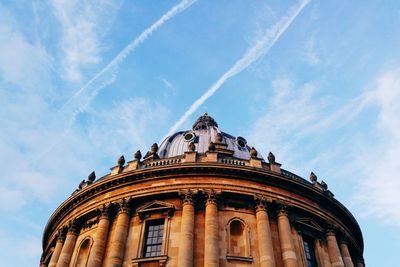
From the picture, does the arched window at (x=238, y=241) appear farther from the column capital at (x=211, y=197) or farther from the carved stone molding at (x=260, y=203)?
the column capital at (x=211, y=197)

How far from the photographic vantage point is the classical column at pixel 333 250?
2836cm

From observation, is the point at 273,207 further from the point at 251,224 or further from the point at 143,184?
the point at 143,184

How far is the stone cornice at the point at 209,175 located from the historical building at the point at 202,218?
70 millimetres

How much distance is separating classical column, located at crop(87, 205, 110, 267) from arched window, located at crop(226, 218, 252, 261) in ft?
26.7

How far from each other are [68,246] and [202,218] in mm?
10198

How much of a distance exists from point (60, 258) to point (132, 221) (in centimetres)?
596

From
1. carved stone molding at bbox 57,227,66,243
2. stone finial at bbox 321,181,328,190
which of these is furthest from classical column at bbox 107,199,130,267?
stone finial at bbox 321,181,328,190

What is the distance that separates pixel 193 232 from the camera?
26109mm

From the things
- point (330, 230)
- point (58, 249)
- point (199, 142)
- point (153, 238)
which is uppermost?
point (199, 142)

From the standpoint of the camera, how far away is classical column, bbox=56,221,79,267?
29.0 m

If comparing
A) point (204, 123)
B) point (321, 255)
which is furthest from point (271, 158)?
point (204, 123)

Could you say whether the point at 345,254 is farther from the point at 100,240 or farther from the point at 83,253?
the point at 83,253

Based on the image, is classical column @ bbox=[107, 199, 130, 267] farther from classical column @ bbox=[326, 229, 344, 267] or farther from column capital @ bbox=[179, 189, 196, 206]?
classical column @ bbox=[326, 229, 344, 267]

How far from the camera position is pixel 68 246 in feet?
98.3
